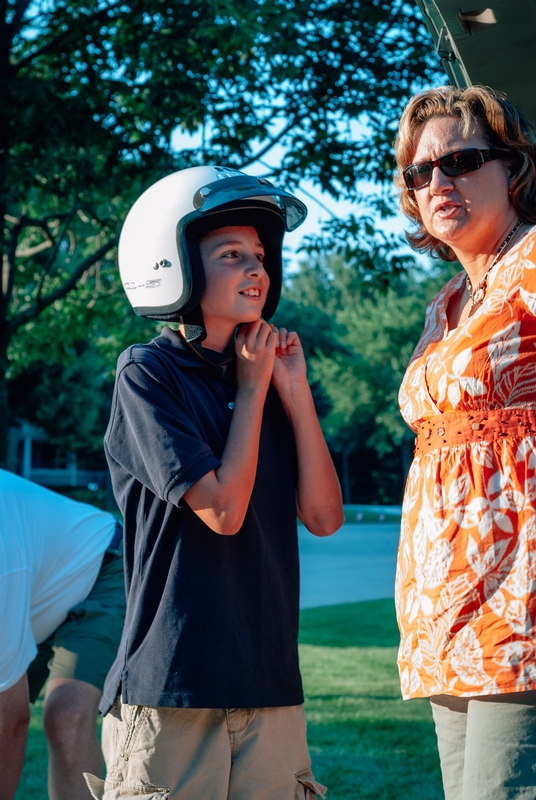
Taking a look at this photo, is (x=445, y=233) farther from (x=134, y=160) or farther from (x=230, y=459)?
(x=134, y=160)

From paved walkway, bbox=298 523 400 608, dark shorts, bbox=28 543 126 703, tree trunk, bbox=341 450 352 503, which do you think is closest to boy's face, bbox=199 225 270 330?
dark shorts, bbox=28 543 126 703

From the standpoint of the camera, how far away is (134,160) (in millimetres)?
8195

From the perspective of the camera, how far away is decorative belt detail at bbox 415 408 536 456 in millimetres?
2379

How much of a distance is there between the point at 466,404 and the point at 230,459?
69 cm

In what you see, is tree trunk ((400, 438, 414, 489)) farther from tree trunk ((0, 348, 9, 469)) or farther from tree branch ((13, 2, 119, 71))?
tree branch ((13, 2, 119, 71))

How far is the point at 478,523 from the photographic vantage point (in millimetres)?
2332

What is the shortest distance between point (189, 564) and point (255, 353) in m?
0.72

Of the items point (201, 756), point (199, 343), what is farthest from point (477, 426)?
point (201, 756)

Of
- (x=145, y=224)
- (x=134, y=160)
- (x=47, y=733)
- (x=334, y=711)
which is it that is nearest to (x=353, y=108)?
(x=134, y=160)

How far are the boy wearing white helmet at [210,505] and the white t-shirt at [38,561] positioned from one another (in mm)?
853

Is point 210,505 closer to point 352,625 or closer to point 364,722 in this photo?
point 364,722

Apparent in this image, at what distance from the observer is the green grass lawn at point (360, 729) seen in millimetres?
5406

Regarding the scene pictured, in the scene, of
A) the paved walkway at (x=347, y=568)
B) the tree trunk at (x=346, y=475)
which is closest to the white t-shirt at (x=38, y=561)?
the paved walkway at (x=347, y=568)

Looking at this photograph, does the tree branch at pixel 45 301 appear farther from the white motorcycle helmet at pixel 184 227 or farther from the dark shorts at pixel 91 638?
the white motorcycle helmet at pixel 184 227
